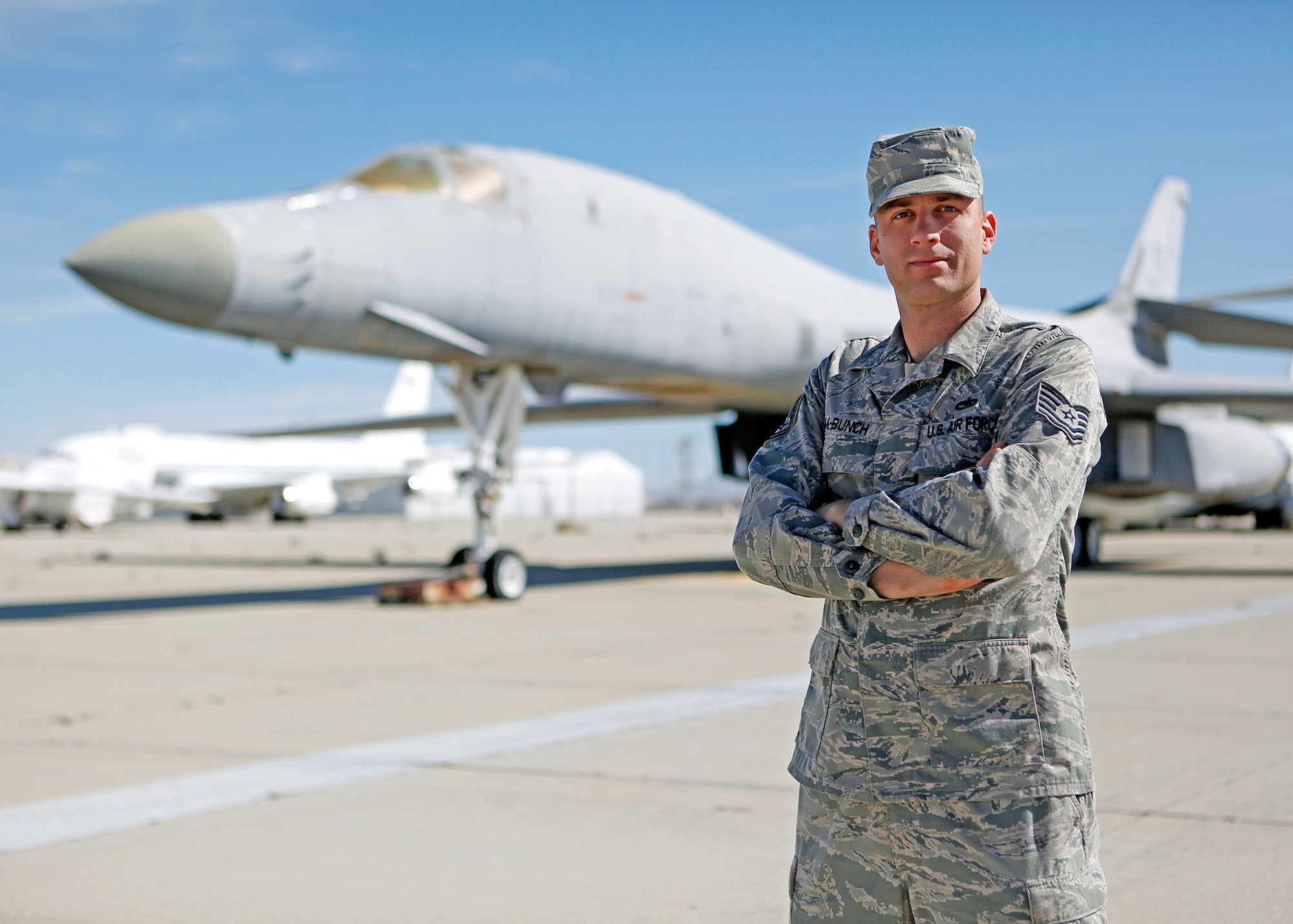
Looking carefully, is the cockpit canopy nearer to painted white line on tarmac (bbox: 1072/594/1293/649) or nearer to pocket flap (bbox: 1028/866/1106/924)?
painted white line on tarmac (bbox: 1072/594/1293/649)

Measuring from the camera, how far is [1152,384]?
1434 cm

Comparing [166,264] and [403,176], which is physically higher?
[403,176]

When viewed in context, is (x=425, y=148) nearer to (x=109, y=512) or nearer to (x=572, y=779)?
(x=572, y=779)

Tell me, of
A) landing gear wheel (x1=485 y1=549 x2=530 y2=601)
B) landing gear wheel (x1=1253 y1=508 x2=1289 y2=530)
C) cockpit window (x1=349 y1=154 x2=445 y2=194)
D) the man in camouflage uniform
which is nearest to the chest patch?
the man in camouflage uniform

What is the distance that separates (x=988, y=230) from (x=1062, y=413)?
1.21ft

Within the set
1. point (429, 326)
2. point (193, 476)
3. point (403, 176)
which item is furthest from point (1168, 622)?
point (193, 476)

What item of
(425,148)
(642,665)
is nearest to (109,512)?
(425,148)

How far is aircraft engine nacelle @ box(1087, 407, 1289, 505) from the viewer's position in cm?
1500

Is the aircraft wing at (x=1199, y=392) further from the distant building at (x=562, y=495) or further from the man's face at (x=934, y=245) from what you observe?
the distant building at (x=562, y=495)

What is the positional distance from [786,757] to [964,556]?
3082mm

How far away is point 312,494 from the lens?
38.3 metres

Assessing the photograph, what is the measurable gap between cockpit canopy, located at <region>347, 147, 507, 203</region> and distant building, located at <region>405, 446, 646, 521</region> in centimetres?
4137

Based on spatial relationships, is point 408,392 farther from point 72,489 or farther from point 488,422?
point 488,422

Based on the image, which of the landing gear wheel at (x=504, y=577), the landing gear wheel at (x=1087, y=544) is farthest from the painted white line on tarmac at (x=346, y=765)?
the landing gear wheel at (x=1087, y=544)
